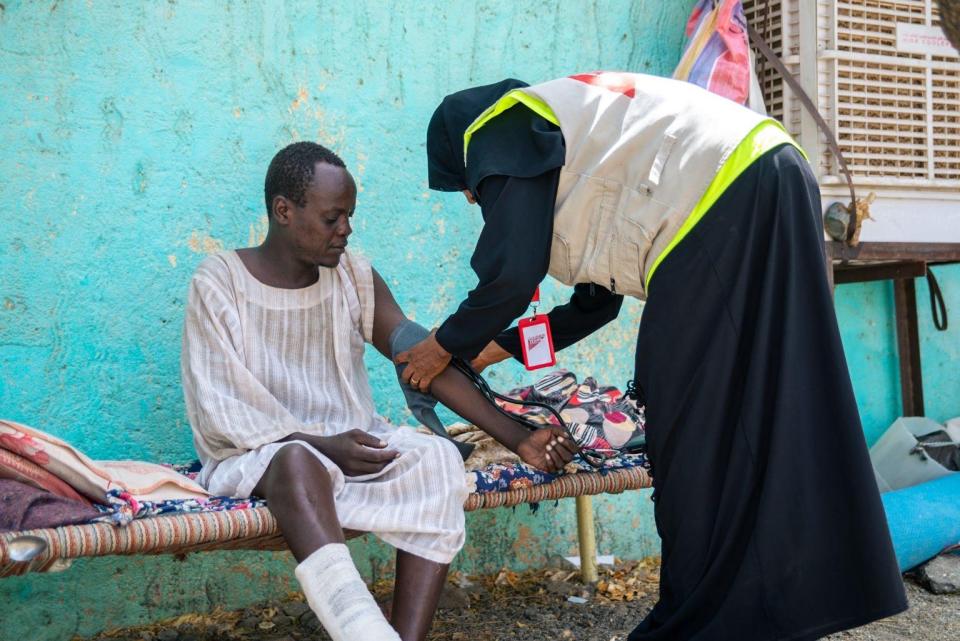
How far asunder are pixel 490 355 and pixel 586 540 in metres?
1.16

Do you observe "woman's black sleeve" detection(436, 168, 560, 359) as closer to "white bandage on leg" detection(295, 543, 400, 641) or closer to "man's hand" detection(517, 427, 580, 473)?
"man's hand" detection(517, 427, 580, 473)

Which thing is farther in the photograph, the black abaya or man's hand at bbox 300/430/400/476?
man's hand at bbox 300/430/400/476

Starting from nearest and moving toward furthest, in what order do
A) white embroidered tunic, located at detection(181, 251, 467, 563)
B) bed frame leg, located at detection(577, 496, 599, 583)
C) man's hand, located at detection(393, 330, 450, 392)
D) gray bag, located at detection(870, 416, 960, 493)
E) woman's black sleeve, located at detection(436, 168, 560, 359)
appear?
woman's black sleeve, located at detection(436, 168, 560, 359)
white embroidered tunic, located at detection(181, 251, 467, 563)
man's hand, located at detection(393, 330, 450, 392)
bed frame leg, located at detection(577, 496, 599, 583)
gray bag, located at detection(870, 416, 960, 493)

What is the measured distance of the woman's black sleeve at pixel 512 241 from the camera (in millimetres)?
2707

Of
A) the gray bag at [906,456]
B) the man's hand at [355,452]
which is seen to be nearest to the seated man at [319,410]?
the man's hand at [355,452]

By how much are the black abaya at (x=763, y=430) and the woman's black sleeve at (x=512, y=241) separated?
0.32m

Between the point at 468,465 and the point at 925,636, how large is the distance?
1.79 m

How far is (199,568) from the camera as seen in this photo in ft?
12.4

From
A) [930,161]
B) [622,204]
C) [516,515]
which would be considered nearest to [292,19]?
[622,204]

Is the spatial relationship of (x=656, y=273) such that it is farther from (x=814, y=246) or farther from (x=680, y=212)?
(x=814, y=246)

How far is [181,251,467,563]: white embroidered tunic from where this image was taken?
9.64ft

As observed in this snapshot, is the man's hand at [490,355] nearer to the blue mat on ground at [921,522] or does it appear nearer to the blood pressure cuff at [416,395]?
the blood pressure cuff at [416,395]

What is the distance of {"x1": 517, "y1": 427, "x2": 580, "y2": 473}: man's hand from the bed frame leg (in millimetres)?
947

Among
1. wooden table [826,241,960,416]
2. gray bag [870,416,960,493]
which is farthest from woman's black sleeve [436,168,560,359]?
gray bag [870,416,960,493]
